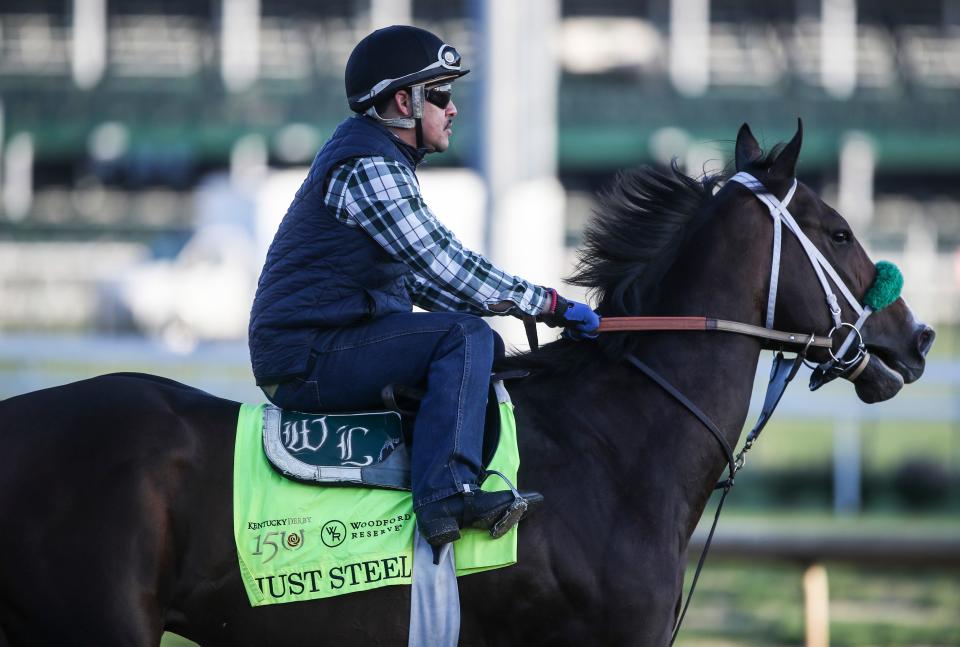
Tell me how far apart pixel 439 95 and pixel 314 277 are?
69 centimetres

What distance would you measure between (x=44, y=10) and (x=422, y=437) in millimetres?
33999

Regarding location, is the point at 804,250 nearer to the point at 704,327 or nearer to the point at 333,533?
the point at 704,327

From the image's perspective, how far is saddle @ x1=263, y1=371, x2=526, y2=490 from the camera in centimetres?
341

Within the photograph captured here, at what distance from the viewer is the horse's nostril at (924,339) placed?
3895 millimetres

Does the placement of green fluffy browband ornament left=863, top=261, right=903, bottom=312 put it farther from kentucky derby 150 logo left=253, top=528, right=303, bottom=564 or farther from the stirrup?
kentucky derby 150 logo left=253, top=528, right=303, bottom=564

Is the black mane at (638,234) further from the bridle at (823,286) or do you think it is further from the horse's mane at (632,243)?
the bridle at (823,286)

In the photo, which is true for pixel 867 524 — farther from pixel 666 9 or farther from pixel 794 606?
pixel 666 9

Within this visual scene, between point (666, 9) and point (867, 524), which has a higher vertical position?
point (666, 9)

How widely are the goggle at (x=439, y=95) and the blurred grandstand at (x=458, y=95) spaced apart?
2497cm

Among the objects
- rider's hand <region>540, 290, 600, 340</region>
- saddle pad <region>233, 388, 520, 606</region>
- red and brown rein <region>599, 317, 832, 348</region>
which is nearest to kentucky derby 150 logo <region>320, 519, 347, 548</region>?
saddle pad <region>233, 388, 520, 606</region>

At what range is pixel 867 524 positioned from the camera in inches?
356

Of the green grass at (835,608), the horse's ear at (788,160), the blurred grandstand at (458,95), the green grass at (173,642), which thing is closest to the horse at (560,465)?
the horse's ear at (788,160)

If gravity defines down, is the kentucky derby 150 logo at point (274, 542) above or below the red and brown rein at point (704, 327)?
below

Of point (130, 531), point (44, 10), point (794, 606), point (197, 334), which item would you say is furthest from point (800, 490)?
point (44, 10)
